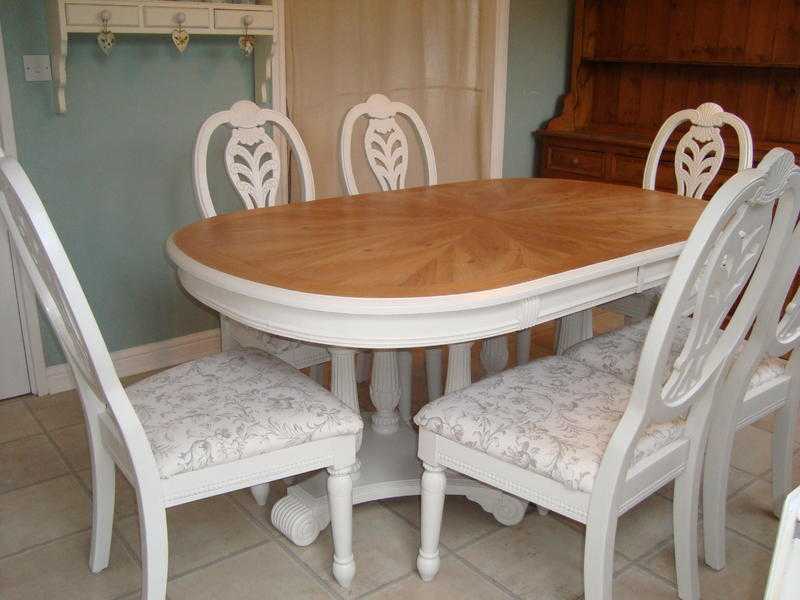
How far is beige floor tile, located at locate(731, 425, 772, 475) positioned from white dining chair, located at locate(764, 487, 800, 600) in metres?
1.82

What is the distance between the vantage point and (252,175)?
259cm

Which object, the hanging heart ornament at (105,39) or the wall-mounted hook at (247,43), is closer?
the hanging heart ornament at (105,39)

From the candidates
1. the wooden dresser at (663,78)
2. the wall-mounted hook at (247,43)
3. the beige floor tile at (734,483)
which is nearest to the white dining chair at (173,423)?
the beige floor tile at (734,483)

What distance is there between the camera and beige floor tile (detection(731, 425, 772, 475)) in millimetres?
2529

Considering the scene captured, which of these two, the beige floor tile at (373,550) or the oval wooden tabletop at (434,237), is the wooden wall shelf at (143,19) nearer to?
the oval wooden tabletop at (434,237)

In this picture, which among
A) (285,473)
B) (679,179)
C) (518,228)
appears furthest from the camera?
(679,179)

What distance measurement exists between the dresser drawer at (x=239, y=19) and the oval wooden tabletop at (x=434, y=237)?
31.7 inches

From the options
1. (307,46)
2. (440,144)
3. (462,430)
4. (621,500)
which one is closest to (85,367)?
(462,430)

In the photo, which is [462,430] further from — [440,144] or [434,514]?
[440,144]

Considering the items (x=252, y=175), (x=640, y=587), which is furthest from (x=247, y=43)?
(x=640, y=587)

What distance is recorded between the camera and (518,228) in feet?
7.14

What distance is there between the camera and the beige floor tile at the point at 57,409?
9.03 ft

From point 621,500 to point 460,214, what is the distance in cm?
98

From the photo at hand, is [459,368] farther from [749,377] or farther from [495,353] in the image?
[749,377]
